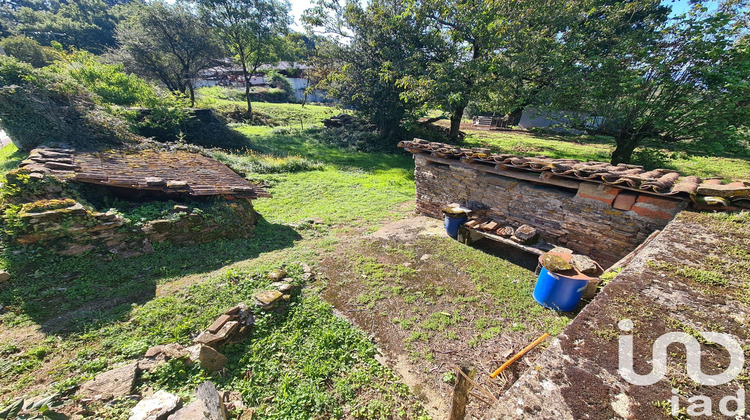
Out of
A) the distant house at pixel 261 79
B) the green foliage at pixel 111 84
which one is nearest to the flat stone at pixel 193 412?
the green foliage at pixel 111 84

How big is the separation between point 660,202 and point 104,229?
34.2ft

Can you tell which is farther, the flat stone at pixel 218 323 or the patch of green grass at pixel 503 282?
the patch of green grass at pixel 503 282

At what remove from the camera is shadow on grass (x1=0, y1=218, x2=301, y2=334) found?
369 cm

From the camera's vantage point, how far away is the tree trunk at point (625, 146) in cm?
1002

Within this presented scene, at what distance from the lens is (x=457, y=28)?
1392 cm

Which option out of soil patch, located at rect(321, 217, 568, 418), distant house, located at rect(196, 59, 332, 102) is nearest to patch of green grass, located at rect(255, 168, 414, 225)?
soil patch, located at rect(321, 217, 568, 418)

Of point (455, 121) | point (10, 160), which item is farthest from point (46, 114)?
point (455, 121)

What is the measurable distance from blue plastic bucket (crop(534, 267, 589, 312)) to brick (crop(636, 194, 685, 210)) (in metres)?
2.00

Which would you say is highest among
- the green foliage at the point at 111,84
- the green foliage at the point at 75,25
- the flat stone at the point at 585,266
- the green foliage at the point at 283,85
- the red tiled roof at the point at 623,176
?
the green foliage at the point at 75,25

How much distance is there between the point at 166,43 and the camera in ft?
67.5

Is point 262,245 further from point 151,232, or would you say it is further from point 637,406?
point 637,406

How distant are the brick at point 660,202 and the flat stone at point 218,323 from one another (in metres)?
7.16

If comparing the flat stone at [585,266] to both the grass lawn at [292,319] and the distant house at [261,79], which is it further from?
the distant house at [261,79]

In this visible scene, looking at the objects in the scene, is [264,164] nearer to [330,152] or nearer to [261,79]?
[330,152]
